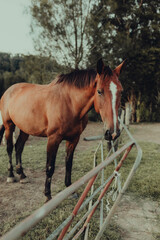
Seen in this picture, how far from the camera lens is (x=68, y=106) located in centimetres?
287

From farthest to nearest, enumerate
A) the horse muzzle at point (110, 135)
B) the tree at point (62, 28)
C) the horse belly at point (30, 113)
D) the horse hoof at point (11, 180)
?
the tree at point (62, 28) → the horse hoof at point (11, 180) → the horse belly at point (30, 113) → the horse muzzle at point (110, 135)

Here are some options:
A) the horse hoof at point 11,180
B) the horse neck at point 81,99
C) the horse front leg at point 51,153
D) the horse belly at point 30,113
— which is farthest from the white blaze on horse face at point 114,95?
the horse hoof at point 11,180

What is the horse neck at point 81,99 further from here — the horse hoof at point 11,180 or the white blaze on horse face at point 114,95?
the horse hoof at point 11,180

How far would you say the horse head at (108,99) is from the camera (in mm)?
2225

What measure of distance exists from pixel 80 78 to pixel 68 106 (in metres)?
0.48

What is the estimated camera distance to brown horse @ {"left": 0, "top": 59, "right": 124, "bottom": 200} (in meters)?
2.32

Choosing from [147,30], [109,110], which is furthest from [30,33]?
[109,110]

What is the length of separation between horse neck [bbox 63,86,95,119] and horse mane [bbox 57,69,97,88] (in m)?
0.08

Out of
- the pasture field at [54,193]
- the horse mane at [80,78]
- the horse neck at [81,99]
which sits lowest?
the pasture field at [54,193]

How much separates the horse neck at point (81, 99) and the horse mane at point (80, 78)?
8 centimetres

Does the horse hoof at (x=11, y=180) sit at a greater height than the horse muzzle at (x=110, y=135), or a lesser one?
lesser

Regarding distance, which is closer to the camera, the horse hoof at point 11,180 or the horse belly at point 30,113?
the horse belly at point 30,113

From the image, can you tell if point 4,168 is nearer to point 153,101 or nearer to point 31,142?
point 31,142

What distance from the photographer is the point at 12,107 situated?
3.69m
